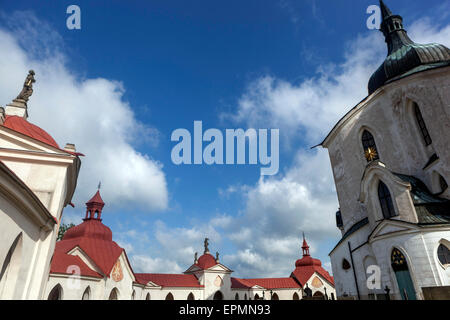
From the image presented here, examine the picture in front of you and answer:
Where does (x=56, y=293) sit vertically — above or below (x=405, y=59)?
below

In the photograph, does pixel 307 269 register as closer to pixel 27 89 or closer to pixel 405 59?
pixel 405 59

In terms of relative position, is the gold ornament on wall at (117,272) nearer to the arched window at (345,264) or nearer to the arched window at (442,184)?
the arched window at (345,264)

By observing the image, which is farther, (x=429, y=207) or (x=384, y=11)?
(x=384, y=11)

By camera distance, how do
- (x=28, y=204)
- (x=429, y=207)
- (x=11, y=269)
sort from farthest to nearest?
1. (x=429, y=207)
2. (x=11, y=269)
3. (x=28, y=204)

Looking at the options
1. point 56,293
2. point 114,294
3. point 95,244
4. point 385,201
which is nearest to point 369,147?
point 385,201

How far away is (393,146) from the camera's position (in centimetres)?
2000

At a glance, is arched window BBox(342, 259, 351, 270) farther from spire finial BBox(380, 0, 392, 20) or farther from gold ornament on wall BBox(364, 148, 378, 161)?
spire finial BBox(380, 0, 392, 20)

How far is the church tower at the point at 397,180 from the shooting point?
44.3 feet

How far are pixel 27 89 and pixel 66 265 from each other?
40.3ft

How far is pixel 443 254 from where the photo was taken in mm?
13133

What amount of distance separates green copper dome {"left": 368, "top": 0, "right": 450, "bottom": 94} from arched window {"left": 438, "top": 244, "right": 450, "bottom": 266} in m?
13.0
